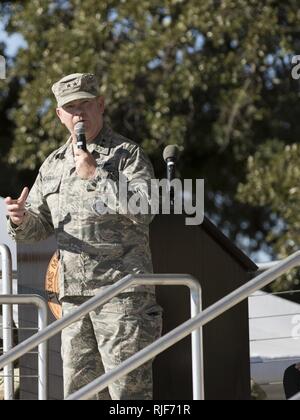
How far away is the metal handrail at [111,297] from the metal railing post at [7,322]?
36.4 inches

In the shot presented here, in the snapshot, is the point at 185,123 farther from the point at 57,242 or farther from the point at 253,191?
the point at 57,242

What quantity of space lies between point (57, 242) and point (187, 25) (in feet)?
29.2

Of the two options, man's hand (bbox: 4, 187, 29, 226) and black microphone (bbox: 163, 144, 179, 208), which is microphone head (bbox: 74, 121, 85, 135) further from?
black microphone (bbox: 163, 144, 179, 208)

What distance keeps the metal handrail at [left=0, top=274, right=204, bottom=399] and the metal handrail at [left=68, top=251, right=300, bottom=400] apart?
0.32m

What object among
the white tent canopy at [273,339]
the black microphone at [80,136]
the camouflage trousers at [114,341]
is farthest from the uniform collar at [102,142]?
the white tent canopy at [273,339]

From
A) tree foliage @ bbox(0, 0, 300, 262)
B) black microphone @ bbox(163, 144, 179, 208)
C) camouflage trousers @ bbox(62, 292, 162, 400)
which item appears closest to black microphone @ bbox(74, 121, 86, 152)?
black microphone @ bbox(163, 144, 179, 208)

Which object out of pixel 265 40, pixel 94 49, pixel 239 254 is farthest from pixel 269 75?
pixel 239 254

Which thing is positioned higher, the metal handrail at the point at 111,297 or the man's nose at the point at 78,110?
the man's nose at the point at 78,110

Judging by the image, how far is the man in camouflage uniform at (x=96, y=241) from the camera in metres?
6.38

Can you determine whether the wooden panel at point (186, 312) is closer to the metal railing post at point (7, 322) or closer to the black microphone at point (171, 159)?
the metal railing post at point (7, 322)

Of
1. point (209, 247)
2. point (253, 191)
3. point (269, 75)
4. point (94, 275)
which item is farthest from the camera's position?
point (269, 75)

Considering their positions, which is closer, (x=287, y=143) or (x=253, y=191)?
(x=253, y=191)

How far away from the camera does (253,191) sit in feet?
49.7

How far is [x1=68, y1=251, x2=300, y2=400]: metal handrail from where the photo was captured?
5500 millimetres
